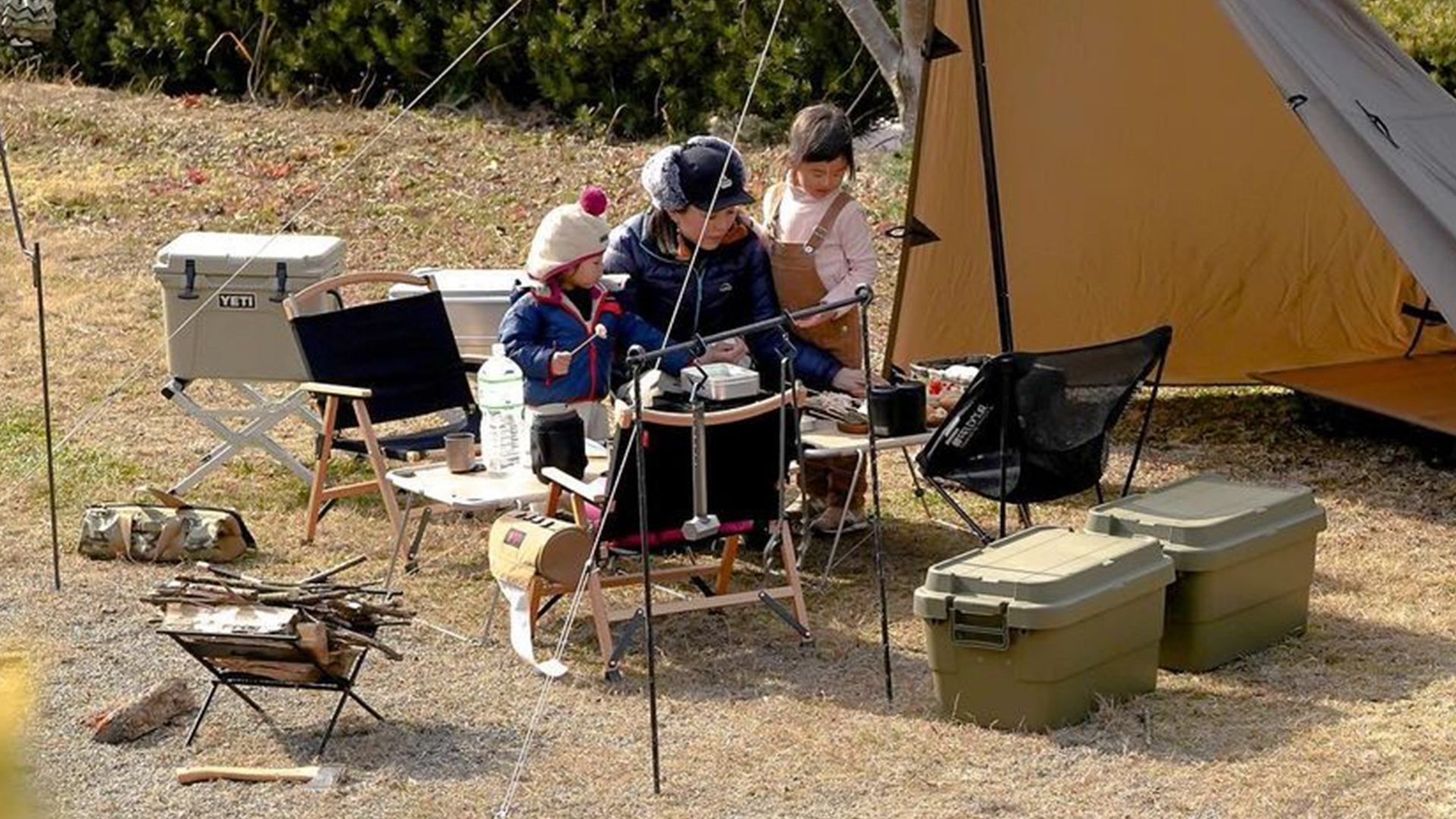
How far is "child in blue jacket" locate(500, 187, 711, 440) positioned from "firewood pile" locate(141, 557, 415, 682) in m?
1.15

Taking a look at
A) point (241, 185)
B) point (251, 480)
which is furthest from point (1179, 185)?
point (241, 185)

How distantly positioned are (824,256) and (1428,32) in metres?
5.16

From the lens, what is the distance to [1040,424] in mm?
5301

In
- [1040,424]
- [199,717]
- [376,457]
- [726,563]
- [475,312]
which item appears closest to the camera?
[199,717]

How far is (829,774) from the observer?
4148mm

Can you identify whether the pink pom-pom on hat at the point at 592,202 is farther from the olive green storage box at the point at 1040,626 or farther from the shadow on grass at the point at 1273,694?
the shadow on grass at the point at 1273,694

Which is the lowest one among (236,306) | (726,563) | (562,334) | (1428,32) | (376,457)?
(726,563)

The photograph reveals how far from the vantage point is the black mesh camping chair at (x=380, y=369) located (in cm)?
593

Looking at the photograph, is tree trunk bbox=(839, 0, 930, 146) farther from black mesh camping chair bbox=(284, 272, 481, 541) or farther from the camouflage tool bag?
the camouflage tool bag

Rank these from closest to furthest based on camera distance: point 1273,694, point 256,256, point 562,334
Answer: point 1273,694, point 562,334, point 256,256

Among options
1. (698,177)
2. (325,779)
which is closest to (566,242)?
(698,177)

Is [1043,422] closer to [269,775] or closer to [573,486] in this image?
[573,486]

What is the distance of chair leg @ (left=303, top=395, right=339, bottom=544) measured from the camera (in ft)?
19.1

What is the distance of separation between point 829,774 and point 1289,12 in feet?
9.91
